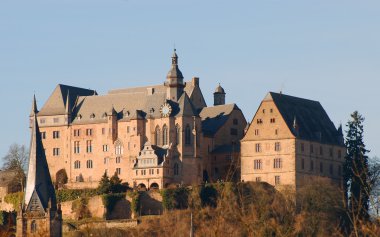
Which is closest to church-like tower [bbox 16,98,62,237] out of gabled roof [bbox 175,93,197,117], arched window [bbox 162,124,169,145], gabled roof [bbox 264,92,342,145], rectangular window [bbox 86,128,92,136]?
rectangular window [bbox 86,128,92,136]

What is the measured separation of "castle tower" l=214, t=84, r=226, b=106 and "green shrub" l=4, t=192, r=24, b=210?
1924cm

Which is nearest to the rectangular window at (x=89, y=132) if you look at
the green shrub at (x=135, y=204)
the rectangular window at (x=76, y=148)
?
the rectangular window at (x=76, y=148)

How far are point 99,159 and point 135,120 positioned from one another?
17.2 feet

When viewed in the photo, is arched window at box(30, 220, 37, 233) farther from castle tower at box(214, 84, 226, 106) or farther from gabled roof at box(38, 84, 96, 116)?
castle tower at box(214, 84, 226, 106)

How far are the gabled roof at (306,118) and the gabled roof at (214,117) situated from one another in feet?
20.6

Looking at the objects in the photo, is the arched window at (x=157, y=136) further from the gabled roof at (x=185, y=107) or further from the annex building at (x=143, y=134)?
the gabled roof at (x=185, y=107)

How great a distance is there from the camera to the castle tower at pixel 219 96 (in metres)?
107

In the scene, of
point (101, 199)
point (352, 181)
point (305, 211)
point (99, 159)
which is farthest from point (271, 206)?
point (99, 159)

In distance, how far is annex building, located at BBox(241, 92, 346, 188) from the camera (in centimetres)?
9275

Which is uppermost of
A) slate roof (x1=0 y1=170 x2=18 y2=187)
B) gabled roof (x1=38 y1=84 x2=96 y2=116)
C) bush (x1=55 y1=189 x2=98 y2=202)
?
gabled roof (x1=38 y1=84 x2=96 y2=116)

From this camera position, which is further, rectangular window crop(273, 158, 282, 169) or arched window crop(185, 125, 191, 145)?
arched window crop(185, 125, 191, 145)

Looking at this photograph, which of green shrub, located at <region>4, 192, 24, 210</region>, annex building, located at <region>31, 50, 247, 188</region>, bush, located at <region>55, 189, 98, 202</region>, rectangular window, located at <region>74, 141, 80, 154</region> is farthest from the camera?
rectangular window, located at <region>74, 141, 80, 154</region>

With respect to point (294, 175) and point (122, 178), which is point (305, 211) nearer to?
point (294, 175)

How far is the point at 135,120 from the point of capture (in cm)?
10031
